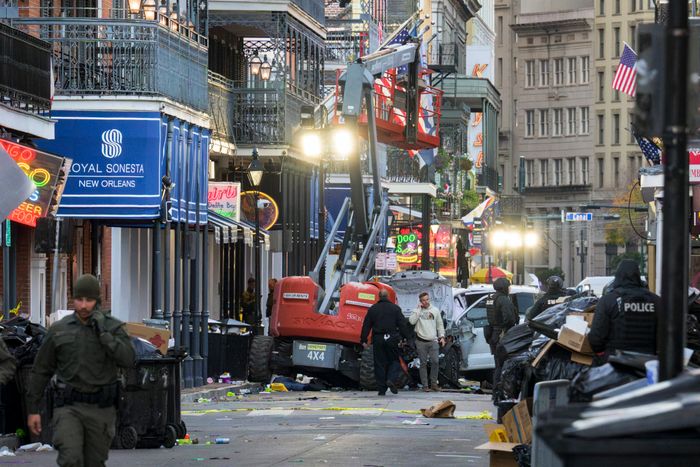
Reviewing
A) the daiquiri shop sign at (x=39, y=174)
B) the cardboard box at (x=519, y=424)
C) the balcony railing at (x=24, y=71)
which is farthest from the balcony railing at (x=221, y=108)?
the cardboard box at (x=519, y=424)

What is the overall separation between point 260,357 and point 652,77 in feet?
75.7

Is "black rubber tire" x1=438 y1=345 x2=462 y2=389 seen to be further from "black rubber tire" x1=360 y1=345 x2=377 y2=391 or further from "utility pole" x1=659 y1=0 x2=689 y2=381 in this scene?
"utility pole" x1=659 y1=0 x2=689 y2=381

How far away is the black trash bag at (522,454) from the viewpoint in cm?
1497

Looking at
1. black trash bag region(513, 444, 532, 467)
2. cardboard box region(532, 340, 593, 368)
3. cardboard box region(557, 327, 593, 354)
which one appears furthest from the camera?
cardboard box region(532, 340, 593, 368)

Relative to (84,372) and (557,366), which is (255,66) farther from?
(84,372)

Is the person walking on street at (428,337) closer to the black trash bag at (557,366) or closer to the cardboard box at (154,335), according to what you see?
the cardboard box at (154,335)

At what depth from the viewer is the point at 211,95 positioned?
41406 millimetres

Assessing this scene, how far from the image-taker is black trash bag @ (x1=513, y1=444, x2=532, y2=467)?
14969 mm

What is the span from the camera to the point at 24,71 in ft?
89.5

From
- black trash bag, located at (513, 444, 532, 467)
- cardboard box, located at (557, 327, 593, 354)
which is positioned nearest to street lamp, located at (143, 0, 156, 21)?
cardboard box, located at (557, 327, 593, 354)

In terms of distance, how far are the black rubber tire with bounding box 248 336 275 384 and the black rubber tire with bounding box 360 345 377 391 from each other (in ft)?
5.03

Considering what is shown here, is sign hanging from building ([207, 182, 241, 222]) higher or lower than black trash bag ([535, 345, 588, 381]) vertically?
higher

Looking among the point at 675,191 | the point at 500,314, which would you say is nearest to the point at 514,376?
the point at 675,191

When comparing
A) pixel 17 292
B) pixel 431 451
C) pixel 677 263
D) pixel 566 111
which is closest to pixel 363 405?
pixel 17 292
